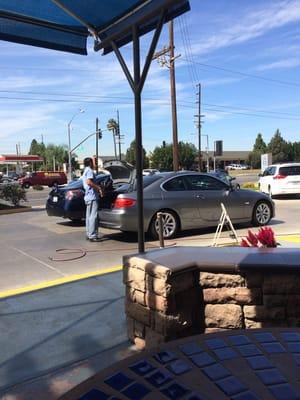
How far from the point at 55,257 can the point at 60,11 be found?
4504 millimetres

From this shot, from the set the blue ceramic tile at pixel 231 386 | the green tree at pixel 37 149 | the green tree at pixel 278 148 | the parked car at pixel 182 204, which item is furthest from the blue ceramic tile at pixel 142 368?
the green tree at pixel 37 149

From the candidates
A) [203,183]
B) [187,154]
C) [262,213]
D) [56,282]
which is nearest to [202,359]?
[56,282]

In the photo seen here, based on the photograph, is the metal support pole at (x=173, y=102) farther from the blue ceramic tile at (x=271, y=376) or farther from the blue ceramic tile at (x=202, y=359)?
the blue ceramic tile at (x=271, y=376)

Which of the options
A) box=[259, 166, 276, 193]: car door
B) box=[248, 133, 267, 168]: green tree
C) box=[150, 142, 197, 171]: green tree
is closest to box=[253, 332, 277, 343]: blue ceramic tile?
box=[259, 166, 276, 193]: car door

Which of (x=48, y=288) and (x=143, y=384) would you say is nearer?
(x=143, y=384)

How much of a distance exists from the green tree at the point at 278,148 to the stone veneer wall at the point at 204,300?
110250 millimetres

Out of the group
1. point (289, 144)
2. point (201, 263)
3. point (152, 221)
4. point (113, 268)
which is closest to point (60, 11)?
point (201, 263)

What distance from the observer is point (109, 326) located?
450 centimetres

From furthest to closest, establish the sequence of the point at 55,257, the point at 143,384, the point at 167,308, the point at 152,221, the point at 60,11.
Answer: the point at 152,221
the point at 55,257
the point at 60,11
the point at 167,308
the point at 143,384

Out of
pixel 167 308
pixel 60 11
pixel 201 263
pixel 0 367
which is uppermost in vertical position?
pixel 60 11

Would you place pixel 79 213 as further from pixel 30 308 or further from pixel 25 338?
pixel 25 338

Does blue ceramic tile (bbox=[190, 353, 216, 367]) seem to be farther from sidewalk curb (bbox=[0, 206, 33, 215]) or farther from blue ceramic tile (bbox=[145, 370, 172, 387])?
sidewalk curb (bbox=[0, 206, 33, 215])

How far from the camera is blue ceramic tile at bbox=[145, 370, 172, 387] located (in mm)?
1534

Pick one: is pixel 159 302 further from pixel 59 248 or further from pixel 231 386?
pixel 59 248
